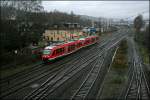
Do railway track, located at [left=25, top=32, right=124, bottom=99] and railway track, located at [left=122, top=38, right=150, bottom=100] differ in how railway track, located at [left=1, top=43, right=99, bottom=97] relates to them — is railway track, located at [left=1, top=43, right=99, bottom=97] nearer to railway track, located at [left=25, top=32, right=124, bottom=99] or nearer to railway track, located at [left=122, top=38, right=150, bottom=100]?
railway track, located at [left=25, top=32, right=124, bottom=99]

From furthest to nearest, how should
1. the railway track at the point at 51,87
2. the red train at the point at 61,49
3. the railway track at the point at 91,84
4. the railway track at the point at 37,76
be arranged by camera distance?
the red train at the point at 61,49
the railway track at the point at 37,76
the railway track at the point at 91,84
the railway track at the point at 51,87

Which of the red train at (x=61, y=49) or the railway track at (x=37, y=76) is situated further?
the red train at (x=61, y=49)

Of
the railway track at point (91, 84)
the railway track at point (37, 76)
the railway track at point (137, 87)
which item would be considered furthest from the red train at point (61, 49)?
the railway track at point (137, 87)

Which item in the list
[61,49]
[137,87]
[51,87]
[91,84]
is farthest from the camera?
[61,49]

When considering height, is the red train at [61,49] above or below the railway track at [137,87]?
above

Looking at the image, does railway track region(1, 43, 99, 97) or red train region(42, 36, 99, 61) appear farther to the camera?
red train region(42, 36, 99, 61)

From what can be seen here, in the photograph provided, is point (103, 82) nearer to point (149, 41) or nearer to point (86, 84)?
point (86, 84)

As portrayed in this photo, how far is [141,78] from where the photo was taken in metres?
23.6

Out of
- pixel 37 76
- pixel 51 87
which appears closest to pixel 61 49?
pixel 37 76

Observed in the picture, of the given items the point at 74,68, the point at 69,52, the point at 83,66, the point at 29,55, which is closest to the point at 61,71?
the point at 74,68

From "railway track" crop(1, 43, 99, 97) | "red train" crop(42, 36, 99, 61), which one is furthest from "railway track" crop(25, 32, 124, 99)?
"red train" crop(42, 36, 99, 61)

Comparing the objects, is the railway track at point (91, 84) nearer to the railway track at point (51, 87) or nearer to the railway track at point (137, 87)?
the railway track at point (51, 87)

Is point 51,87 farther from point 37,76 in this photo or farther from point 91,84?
point 37,76

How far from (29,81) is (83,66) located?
30.4 ft
